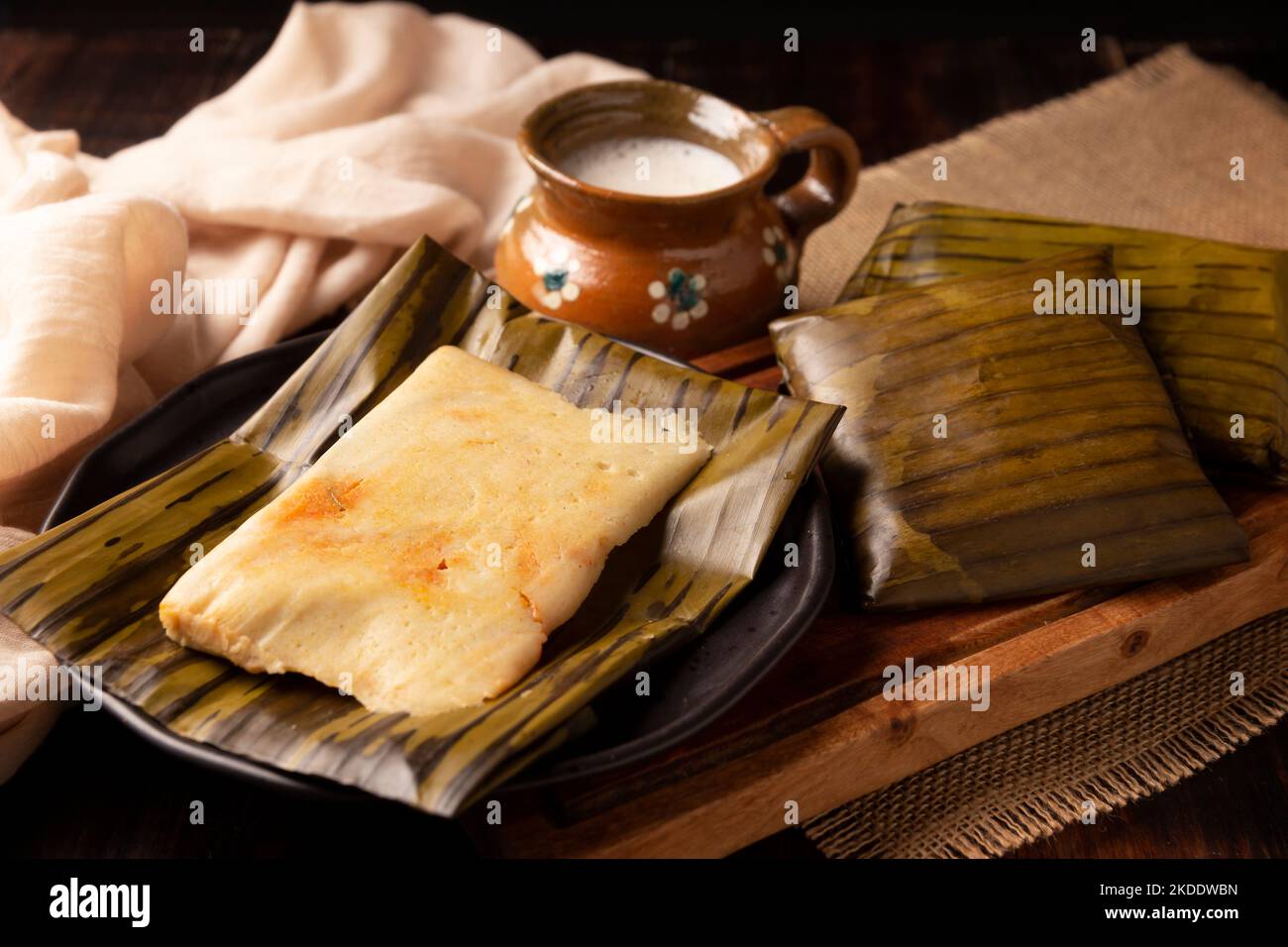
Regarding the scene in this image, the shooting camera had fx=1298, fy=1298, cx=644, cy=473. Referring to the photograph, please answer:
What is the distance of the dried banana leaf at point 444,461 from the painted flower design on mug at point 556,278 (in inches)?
6.1

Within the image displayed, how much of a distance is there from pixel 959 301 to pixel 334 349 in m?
0.84

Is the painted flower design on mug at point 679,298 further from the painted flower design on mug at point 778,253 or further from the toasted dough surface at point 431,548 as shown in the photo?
the toasted dough surface at point 431,548

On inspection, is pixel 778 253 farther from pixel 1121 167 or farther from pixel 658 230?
pixel 1121 167

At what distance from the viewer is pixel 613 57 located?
3164 millimetres

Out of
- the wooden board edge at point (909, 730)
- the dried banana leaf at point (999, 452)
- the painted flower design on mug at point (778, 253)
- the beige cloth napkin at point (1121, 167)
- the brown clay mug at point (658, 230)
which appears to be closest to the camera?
the wooden board edge at point (909, 730)

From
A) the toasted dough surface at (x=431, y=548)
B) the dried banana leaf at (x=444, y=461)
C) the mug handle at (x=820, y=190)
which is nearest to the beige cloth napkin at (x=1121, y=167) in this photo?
the mug handle at (x=820, y=190)

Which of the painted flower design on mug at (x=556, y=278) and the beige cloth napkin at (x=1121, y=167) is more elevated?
the beige cloth napkin at (x=1121, y=167)

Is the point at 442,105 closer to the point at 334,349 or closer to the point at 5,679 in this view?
the point at 334,349

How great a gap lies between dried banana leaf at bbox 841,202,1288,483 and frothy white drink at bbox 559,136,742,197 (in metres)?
0.29

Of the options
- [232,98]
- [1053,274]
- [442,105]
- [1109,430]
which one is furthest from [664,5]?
[1109,430]

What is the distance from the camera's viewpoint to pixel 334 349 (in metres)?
1.74

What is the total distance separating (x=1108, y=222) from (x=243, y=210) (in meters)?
1.62

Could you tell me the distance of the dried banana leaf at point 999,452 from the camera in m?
1.55

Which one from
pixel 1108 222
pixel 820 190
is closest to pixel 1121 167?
pixel 1108 222
